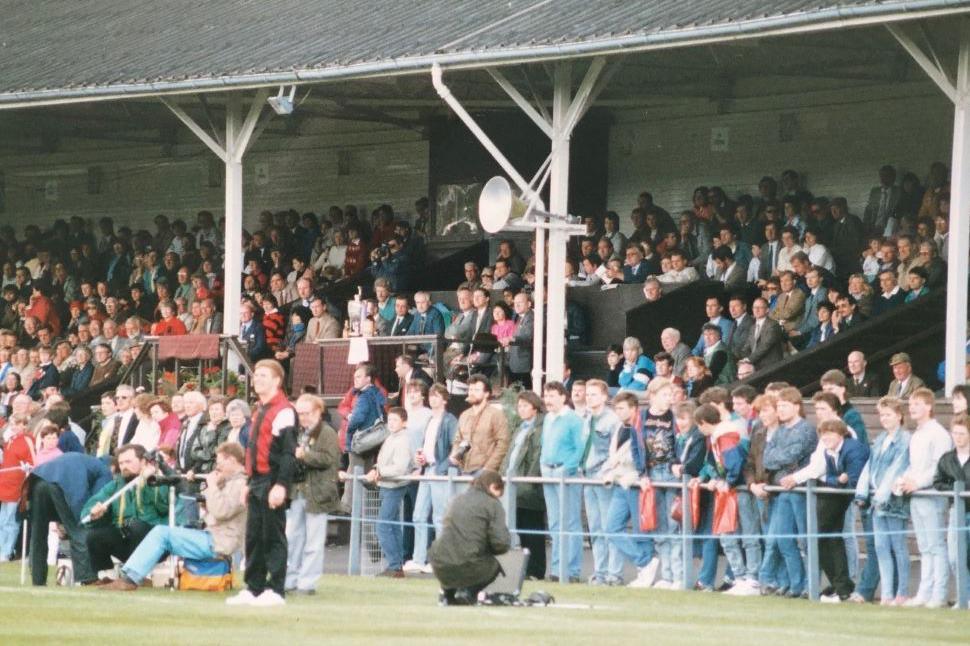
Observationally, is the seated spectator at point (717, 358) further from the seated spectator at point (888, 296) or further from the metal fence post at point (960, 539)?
the metal fence post at point (960, 539)

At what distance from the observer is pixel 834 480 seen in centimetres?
1590

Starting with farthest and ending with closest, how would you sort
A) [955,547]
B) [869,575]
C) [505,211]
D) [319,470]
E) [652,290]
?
[652,290] < [505,211] < [319,470] < [869,575] < [955,547]

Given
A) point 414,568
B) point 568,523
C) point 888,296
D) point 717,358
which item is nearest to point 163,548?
point 414,568

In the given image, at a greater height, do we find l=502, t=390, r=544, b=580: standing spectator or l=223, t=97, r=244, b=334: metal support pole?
l=223, t=97, r=244, b=334: metal support pole

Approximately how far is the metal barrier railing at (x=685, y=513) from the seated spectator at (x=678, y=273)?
20.3ft

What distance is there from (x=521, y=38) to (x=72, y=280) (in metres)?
→ 14.7

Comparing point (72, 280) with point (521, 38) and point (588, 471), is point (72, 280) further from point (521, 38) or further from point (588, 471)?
point (588, 471)

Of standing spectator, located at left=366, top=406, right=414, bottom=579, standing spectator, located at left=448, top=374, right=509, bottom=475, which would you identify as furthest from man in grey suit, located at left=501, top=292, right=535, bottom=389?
standing spectator, located at left=448, top=374, right=509, bottom=475

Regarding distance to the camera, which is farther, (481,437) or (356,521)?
(356,521)

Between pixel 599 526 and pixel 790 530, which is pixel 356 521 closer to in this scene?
pixel 599 526

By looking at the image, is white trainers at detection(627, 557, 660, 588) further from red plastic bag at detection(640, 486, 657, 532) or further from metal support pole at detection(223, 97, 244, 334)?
metal support pole at detection(223, 97, 244, 334)

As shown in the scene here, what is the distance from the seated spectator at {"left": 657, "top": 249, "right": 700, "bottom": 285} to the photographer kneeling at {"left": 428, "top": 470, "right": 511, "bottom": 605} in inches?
402

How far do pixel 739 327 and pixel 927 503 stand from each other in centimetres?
744

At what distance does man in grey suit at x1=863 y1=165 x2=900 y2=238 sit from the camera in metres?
24.8
